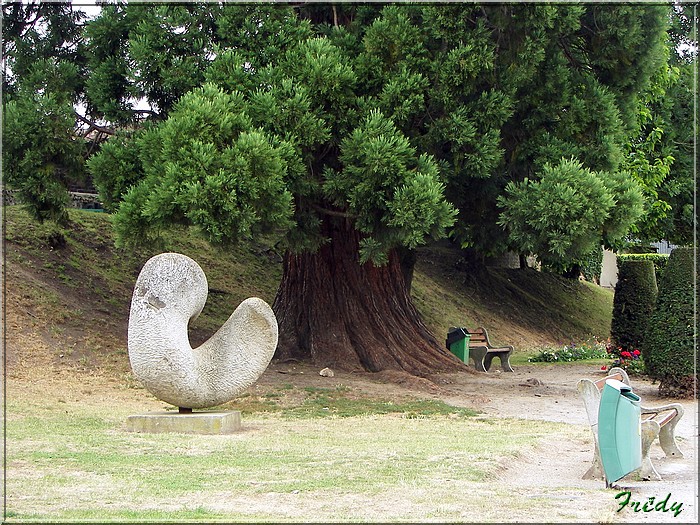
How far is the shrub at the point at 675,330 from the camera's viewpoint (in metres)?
13.7

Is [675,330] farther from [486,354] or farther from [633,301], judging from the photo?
[486,354]

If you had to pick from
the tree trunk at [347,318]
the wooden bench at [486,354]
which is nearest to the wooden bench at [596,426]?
the tree trunk at [347,318]

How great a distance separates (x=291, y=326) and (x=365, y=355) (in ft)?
5.86

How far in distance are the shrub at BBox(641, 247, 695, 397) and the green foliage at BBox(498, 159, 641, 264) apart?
1181 mm

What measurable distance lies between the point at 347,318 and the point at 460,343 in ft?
10.2

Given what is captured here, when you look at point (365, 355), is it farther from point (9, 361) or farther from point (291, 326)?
point (9, 361)

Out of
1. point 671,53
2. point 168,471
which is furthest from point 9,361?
point 671,53

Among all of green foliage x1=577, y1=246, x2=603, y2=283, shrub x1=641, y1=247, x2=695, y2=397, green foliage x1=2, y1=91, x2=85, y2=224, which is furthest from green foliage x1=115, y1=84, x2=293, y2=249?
green foliage x1=577, y1=246, x2=603, y2=283

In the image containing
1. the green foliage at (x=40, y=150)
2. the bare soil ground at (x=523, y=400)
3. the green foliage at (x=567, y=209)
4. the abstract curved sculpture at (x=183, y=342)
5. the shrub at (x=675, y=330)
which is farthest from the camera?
the green foliage at (x=40, y=150)

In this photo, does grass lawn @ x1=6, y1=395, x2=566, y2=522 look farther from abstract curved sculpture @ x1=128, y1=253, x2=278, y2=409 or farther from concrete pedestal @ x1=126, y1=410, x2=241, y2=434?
abstract curved sculpture @ x1=128, y1=253, x2=278, y2=409

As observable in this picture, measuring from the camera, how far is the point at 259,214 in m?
13.2

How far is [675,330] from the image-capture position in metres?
13.8

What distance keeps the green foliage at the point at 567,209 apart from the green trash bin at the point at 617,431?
556 centimetres

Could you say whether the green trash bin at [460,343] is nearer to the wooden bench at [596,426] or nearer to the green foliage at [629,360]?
the green foliage at [629,360]
